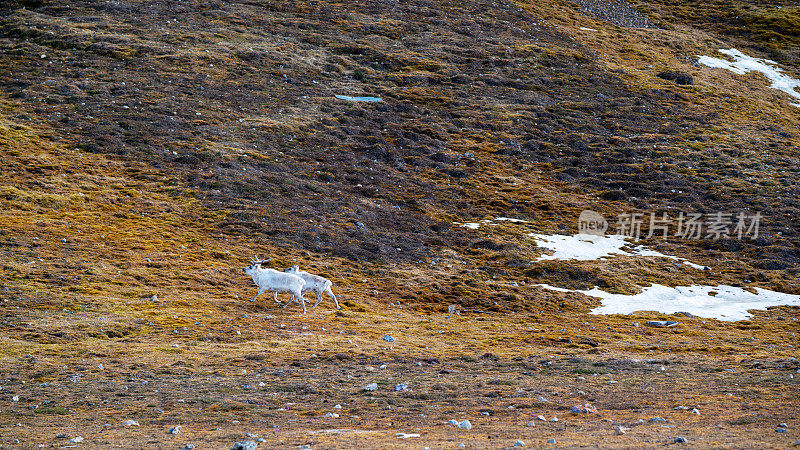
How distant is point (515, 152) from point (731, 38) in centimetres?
5135

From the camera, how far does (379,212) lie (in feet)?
144

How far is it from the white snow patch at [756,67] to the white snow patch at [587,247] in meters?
46.6

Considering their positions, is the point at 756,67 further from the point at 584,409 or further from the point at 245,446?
the point at 245,446

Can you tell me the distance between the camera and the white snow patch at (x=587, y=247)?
1601 inches

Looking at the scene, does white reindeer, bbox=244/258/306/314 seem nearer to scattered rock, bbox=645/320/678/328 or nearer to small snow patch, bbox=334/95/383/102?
scattered rock, bbox=645/320/678/328

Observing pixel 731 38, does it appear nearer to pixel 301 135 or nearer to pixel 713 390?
pixel 301 135

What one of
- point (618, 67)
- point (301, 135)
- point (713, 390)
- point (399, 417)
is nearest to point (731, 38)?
point (618, 67)

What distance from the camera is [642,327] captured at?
30.2m

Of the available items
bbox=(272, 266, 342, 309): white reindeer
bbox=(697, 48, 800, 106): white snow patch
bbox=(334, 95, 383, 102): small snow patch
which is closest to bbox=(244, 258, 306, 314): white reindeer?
bbox=(272, 266, 342, 309): white reindeer

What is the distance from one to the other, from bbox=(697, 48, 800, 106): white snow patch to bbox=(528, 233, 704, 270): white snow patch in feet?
153

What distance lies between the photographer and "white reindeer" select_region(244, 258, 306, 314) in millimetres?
27766

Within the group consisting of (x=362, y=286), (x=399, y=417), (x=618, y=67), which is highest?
(x=618, y=67)

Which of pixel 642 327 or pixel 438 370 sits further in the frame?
pixel 642 327

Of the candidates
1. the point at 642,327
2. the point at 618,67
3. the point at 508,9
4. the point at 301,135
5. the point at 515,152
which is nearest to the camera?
the point at 642,327
